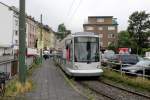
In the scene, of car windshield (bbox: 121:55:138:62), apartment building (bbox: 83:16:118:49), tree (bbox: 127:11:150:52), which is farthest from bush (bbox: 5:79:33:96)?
apartment building (bbox: 83:16:118:49)

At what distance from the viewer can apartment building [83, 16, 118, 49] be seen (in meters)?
127

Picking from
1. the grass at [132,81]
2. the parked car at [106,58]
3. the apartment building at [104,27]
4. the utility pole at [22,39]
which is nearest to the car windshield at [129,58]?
the parked car at [106,58]

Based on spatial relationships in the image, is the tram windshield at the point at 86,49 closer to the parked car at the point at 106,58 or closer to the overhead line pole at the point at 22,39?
the parked car at the point at 106,58

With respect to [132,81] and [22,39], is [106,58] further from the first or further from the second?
[22,39]

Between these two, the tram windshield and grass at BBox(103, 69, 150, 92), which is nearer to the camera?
grass at BBox(103, 69, 150, 92)

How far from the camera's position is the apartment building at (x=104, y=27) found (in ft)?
417

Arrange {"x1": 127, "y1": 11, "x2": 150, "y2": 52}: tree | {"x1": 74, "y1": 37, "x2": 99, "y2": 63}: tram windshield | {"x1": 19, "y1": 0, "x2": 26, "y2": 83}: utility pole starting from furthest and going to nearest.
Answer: {"x1": 127, "y1": 11, "x2": 150, "y2": 52}: tree
{"x1": 74, "y1": 37, "x2": 99, "y2": 63}: tram windshield
{"x1": 19, "y1": 0, "x2": 26, "y2": 83}: utility pole

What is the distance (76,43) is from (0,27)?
36.2 m

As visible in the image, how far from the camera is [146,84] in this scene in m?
17.7

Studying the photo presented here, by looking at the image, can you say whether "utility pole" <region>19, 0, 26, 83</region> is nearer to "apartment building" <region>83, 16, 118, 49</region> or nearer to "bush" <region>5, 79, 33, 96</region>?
"bush" <region>5, 79, 33, 96</region>

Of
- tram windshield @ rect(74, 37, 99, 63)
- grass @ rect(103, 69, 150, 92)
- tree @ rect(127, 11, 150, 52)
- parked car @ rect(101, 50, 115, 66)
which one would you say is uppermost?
tree @ rect(127, 11, 150, 52)

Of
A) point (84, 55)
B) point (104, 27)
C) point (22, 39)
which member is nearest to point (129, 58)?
Result: point (84, 55)

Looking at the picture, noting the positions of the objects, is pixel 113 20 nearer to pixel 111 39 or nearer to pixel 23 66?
pixel 111 39

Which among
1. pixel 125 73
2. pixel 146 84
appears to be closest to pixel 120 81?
pixel 125 73
